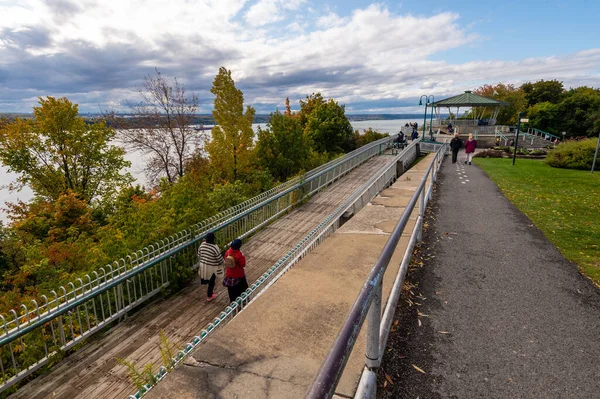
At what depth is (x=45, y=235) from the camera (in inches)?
725

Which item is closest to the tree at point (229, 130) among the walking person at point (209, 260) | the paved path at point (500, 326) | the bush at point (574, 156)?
the walking person at point (209, 260)

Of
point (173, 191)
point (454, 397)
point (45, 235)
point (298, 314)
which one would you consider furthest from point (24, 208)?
point (454, 397)

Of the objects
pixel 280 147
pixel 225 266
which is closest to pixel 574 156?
pixel 280 147

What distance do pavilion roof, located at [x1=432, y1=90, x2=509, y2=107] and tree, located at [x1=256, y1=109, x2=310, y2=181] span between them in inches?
641

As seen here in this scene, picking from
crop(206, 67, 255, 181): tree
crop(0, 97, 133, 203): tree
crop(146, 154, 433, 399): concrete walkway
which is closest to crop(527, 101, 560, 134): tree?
crop(206, 67, 255, 181): tree

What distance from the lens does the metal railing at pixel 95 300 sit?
4605mm

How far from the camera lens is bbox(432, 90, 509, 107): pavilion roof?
31250 millimetres

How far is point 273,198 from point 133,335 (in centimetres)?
675

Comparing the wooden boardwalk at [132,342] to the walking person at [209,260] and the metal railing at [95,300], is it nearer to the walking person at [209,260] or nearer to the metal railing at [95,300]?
the metal railing at [95,300]

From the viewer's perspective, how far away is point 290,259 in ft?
18.5

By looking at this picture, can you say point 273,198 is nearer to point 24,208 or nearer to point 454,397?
point 454,397

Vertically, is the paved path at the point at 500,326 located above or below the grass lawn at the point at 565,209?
above

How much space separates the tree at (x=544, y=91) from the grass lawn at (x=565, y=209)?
65.0m

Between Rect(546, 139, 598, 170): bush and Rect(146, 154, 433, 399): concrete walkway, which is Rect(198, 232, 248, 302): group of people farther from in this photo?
Rect(546, 139, 598, 170): bush
